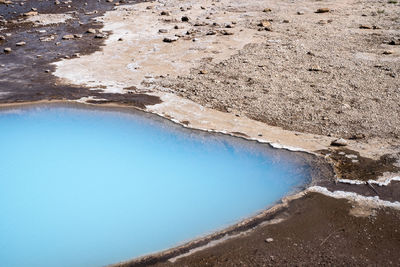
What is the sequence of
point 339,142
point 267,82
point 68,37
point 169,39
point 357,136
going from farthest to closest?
point 68,37 < point 169,39 < point 267,82 < point 357,136 < point 339,142

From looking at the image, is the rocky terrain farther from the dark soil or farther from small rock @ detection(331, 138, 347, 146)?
the dark soil

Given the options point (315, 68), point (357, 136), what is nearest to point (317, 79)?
point (315, 68)

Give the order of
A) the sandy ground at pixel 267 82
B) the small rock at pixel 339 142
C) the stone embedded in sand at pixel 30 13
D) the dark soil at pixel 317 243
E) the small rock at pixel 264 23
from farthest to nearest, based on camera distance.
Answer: the stone embedded in sand at pixel 30 13 → the small rock at pixel 264 23 → the small rock at pixel 339 142 → the sandy ground at pixel 267 82 → the dark soil at pixel 317 243

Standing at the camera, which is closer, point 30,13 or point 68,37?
point 68,37

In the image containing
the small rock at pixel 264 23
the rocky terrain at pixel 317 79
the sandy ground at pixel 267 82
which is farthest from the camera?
the small rock at pixel 264 23

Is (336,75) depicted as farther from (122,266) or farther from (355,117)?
(122,266)

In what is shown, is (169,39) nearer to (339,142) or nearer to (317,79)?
(317,79)

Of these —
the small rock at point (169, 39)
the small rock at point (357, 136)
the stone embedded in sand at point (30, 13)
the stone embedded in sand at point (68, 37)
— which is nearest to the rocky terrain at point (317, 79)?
the small rock at point (357, 136)

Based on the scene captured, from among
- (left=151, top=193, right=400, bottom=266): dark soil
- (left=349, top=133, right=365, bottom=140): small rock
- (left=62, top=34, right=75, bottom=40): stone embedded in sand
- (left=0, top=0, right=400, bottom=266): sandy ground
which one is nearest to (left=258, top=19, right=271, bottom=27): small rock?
(left=0, top=0, right=400, bottom=266): sandy ground

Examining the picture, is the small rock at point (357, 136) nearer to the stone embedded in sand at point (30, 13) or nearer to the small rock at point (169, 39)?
the small rock at point (169, 39)

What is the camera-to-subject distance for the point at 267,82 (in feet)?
27.2

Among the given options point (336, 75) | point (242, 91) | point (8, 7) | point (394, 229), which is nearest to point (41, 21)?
point (8, 7)

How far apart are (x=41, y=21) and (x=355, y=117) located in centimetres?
1036

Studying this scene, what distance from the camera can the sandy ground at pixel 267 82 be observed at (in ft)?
14.8
